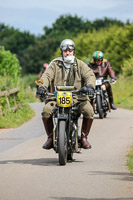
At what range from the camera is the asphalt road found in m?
6.56

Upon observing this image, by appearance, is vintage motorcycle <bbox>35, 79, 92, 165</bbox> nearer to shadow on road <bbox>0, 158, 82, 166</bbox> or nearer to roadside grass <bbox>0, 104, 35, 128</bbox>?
shadow on road <bbox>0, 158, 82, 166</bbox>

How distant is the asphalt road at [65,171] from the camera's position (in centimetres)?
656

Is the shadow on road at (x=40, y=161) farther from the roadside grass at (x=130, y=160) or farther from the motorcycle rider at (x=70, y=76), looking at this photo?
the roadside grass at (x=130, y=160)

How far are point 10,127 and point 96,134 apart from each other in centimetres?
332

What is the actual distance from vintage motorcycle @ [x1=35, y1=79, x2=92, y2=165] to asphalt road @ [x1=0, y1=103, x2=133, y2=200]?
263mm

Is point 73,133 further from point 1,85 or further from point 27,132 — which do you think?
point 1,85

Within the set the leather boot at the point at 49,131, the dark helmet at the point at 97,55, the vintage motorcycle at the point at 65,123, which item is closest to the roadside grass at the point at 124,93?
the dark helmet at the point at 97,55

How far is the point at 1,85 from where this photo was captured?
687 inches

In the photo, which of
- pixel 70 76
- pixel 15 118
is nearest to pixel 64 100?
pixel 70 76

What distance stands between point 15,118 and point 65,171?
888cm

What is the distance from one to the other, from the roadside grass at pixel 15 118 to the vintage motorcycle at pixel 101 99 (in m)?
2.22

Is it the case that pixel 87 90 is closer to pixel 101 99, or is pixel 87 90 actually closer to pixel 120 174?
pixel 120 174

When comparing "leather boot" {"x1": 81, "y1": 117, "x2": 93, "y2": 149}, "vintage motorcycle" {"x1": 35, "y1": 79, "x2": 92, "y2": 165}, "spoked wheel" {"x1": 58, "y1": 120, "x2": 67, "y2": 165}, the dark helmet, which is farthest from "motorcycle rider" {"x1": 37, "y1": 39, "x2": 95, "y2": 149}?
the dark helmet

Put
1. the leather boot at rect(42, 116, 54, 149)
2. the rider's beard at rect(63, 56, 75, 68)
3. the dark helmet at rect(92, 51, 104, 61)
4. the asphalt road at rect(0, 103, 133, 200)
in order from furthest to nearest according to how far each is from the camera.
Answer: the dark helmet at rect(92, 51, 104, 61) → the rider's beard at rect(63, 56, 75, 68) → the leather boot at rect(42, 116, 54, 149) → the asphalt road at rect(0, 103, 133, 200)
